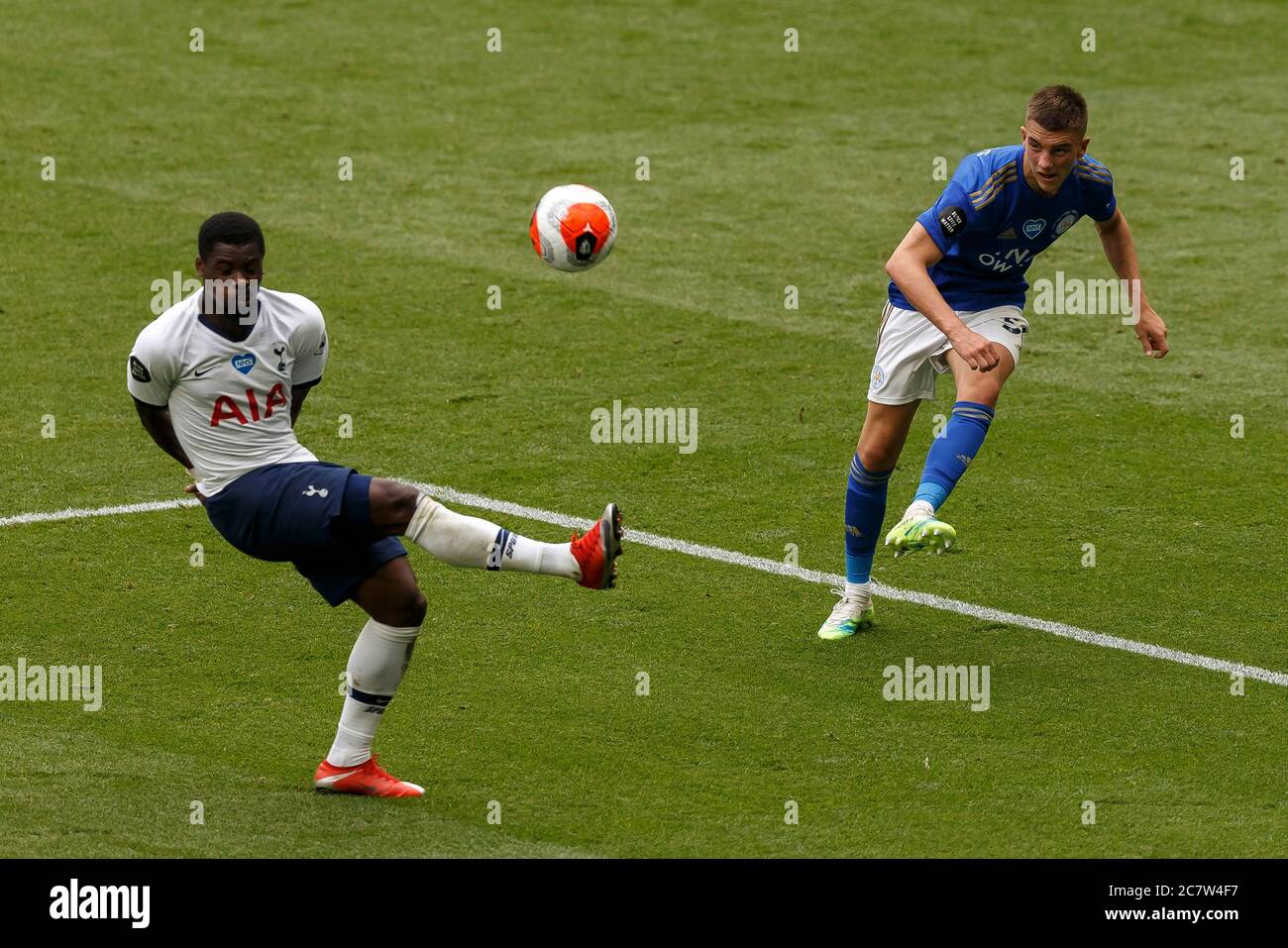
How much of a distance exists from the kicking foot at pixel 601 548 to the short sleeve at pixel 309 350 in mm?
1264

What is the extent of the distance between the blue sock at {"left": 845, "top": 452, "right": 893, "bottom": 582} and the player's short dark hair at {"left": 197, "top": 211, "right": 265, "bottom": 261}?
10.1ft

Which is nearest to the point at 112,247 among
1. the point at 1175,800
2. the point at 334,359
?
the point at 334,359

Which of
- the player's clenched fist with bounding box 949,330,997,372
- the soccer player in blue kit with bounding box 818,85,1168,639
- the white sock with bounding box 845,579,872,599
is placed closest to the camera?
the player's clenched fist with bounding box 949,330,997,372

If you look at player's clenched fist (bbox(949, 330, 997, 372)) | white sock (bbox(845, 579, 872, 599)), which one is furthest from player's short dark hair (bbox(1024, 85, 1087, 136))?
white sock (bbox(845, 579, 872, 599))

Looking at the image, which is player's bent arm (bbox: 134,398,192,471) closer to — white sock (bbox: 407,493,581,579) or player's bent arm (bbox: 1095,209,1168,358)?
white sock (bbox: 407,493,581,579)

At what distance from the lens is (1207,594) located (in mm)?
9195

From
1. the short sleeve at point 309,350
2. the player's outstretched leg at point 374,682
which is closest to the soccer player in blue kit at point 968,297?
the player's outstretched leg at point 374,682

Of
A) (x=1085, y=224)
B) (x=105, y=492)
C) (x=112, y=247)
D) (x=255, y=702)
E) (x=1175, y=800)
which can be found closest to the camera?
(x=1175, y=800)

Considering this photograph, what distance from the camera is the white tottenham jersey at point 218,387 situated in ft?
22.6

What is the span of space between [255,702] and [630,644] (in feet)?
5.42

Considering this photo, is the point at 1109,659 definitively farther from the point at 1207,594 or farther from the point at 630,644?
the point at 630,644

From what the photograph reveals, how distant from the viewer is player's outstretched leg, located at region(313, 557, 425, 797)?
6.93 meters

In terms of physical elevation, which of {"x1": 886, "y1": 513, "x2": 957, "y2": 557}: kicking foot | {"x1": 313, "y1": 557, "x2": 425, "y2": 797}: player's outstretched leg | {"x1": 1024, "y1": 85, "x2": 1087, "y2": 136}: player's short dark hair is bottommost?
{"x1": 313, "y1": 557, "x2": 425, "y2": 797}: player's outstretched leg

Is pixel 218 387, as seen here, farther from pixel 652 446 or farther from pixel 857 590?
pixel 652 446
